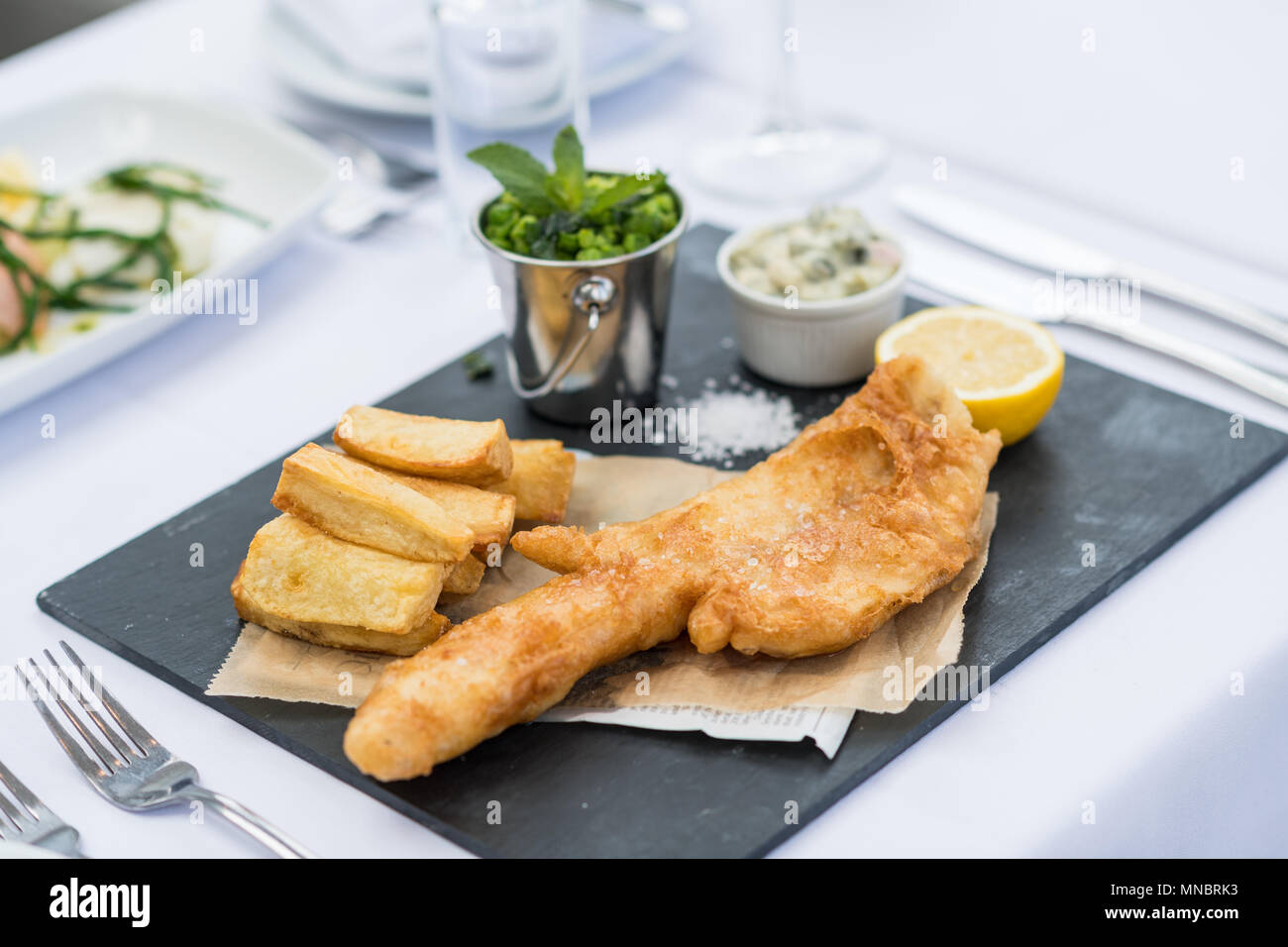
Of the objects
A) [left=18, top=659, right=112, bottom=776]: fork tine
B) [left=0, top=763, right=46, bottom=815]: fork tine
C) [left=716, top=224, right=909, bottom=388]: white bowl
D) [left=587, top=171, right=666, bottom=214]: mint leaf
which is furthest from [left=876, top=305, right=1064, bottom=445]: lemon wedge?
[left=0, top=763, right=46, bottom=815]: fork tine

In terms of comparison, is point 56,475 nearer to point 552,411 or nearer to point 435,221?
point 552,411

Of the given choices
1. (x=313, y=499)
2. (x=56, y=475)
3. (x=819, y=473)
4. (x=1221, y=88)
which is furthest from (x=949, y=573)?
(x=1221, y=88)

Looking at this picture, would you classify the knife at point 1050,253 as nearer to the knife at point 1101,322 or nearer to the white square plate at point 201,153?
the knife at point 1101,322

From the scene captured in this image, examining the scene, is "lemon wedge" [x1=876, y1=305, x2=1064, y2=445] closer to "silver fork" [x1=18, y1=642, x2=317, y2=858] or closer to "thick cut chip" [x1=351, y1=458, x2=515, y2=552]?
"thick cut chip" [x1=351, y1=458, x2=515, y2=552]

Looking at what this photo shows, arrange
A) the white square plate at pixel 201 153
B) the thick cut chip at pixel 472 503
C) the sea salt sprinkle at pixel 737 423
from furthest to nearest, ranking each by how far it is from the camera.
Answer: the white square plate at pixel 201 153, the sea salt sprinkle at pixel 737 423, the thick cut chip at pixel 472 503

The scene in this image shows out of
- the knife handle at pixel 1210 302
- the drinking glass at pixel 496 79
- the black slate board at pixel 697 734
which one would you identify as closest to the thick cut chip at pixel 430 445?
the black slate board at pixel 697 734
